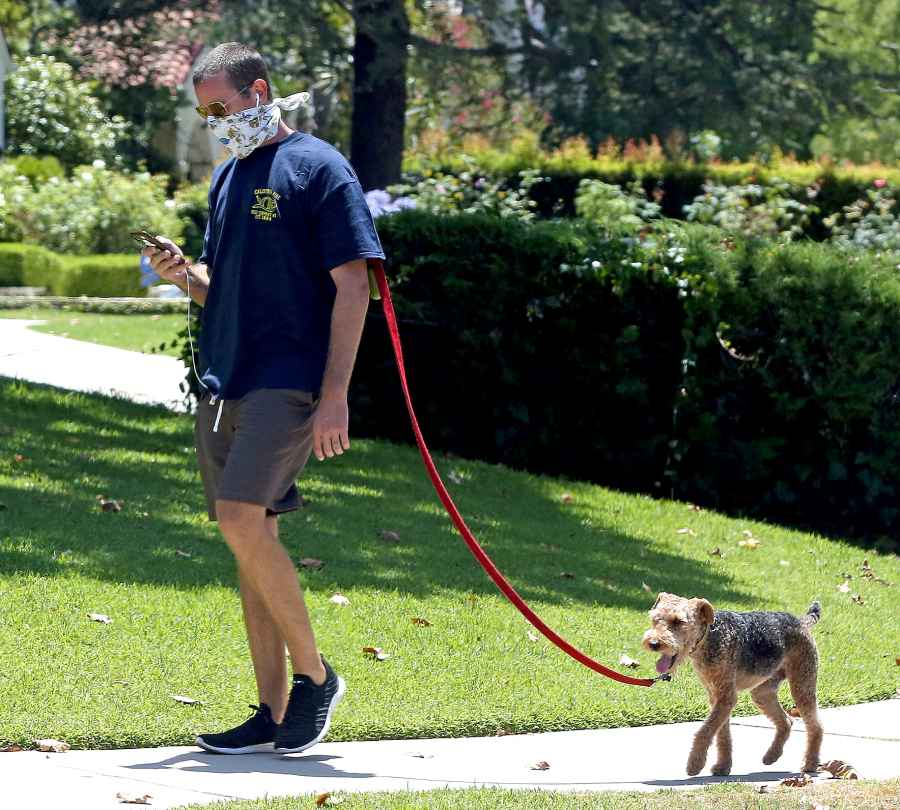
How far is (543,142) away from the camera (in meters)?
23.5

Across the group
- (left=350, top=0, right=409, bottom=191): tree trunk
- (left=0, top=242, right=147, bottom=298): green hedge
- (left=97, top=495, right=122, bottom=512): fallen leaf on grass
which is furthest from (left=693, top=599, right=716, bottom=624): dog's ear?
(left=0, top=242, right=147, bottom=298): green hedge

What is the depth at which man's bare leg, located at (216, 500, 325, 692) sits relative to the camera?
502cm

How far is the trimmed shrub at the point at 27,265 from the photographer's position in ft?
72.4

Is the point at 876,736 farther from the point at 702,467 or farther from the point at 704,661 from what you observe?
the point at 702,467

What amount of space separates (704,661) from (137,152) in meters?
32.9

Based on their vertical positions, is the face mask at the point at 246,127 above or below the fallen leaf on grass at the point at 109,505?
above

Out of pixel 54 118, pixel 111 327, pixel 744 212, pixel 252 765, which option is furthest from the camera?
pixel 54 118

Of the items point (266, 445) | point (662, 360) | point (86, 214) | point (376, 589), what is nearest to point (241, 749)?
point (266, 445)

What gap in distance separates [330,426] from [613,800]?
1.40m

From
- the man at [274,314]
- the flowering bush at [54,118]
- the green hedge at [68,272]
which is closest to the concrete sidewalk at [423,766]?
the man at [274,314]

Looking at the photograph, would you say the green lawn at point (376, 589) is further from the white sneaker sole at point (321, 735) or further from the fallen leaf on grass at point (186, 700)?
the white sneaker sole at point (321, 735)

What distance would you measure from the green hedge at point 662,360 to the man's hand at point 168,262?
5828 millimetres

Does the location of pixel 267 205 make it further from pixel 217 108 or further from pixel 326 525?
pixel 326 525

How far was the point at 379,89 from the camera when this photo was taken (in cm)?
1675
